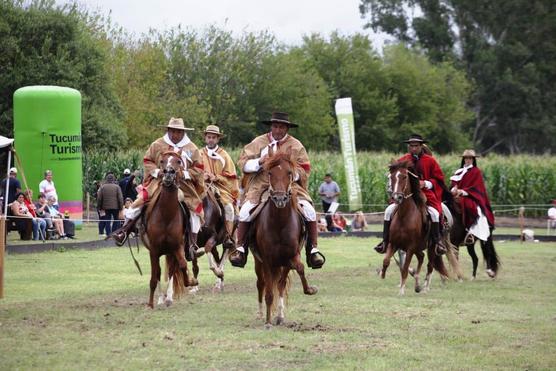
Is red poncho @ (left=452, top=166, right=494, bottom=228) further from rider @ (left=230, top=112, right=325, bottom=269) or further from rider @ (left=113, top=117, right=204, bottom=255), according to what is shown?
rider @ (left=230, top=112, right=325, bottom=269)

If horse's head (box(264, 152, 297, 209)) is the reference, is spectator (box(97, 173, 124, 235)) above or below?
above

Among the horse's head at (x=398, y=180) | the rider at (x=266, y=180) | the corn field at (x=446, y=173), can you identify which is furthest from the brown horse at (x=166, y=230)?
the corn field at (x=446, y=173)

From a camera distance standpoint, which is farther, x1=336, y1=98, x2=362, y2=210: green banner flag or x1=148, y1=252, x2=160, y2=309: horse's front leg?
x1=336, y1=98, x2=362, y2=210: green banner flag

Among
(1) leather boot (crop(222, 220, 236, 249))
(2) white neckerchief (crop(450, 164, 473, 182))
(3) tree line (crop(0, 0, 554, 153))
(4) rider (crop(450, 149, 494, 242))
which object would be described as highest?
(3) tree line (crop(0, 0, 554, 153))

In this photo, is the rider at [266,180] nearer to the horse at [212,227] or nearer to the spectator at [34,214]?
the horse at [212,227]

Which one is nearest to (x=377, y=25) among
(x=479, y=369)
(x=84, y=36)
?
(x=84, y=36)

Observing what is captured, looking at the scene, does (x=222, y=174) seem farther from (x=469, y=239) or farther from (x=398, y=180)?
(x=469, y=239)

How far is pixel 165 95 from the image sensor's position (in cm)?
6166

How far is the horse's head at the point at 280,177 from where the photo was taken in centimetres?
1226

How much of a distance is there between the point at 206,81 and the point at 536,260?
41939 millimetres

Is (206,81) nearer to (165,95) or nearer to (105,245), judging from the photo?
(165,95)

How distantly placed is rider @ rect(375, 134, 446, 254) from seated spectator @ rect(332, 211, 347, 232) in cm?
1643

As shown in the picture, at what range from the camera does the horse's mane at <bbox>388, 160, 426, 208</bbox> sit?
1698 cm

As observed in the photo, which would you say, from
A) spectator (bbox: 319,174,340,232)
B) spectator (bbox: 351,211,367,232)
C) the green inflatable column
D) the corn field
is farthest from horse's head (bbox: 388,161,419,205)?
the corn field
